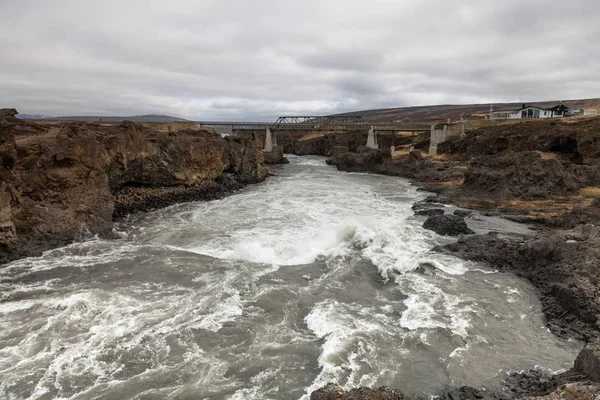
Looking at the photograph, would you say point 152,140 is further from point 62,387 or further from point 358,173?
point 358,173

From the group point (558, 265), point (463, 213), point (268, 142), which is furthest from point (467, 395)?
point (268, 142)

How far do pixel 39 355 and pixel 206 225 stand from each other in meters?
14.3

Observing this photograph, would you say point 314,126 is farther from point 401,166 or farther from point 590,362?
point 590,362

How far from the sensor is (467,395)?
27.2ft

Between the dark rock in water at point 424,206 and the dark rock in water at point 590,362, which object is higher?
the dark rock in water at point 590,362

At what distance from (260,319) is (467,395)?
20.7 feet

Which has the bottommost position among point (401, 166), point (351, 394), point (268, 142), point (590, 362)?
point (351, 394)

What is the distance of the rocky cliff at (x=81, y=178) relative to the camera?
58.1ft

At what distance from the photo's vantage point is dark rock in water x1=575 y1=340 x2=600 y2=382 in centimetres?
736

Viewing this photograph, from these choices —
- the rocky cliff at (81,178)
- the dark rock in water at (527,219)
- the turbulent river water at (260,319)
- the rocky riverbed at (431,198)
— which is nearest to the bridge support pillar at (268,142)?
the rocky riverbed at (431,198)

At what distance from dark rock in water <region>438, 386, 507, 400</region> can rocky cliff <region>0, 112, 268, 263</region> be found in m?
18.5

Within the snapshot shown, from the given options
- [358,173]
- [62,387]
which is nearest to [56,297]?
[62,387]

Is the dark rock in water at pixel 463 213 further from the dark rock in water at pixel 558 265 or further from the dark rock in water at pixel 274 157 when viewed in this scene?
the dark rock in water at pixel 274 157

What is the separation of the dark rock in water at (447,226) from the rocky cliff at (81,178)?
1949 centimetres
